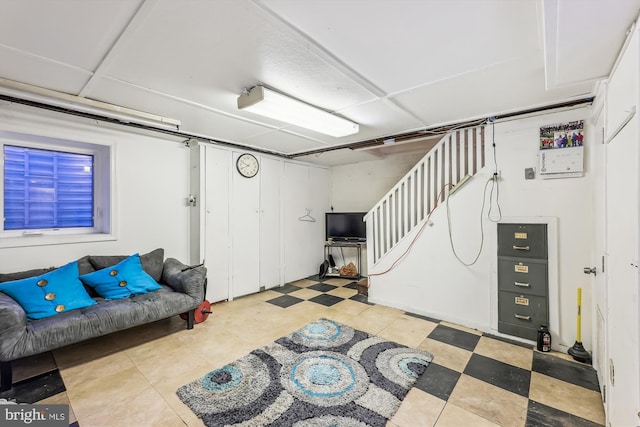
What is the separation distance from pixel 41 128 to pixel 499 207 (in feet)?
15.6

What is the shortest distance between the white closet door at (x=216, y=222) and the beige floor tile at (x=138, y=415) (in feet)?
6.39

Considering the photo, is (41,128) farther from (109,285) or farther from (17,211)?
(109,285)

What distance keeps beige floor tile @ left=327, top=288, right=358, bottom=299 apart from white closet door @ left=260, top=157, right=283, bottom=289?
101 centimetres

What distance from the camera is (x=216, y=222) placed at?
3902mm

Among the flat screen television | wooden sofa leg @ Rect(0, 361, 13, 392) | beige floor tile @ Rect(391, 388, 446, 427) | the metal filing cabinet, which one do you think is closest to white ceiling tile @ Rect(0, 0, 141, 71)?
wooden sofa leg @ Rect(0, 361, 13, 392)

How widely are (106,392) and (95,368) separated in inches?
17.5

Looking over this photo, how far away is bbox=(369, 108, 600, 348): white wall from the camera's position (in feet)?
8.23

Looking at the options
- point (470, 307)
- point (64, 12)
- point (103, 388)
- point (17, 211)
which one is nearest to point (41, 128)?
point (17, 211)

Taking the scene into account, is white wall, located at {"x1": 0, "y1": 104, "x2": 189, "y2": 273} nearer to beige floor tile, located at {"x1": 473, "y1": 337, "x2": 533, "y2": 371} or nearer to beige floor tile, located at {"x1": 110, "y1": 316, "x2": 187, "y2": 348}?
beige floor tile, located at {"x1": 110, "y1": 316, "x2": 187, "y2": 348}

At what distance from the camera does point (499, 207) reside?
2904 mm

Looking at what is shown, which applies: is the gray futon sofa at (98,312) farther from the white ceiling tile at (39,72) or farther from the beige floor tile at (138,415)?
the white ceiling tile at (39,72)

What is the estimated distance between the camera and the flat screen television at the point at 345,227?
495 centimetres

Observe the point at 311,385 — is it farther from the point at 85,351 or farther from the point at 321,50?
the point at 321,50

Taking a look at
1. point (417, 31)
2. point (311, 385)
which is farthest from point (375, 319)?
point (417, 31)
